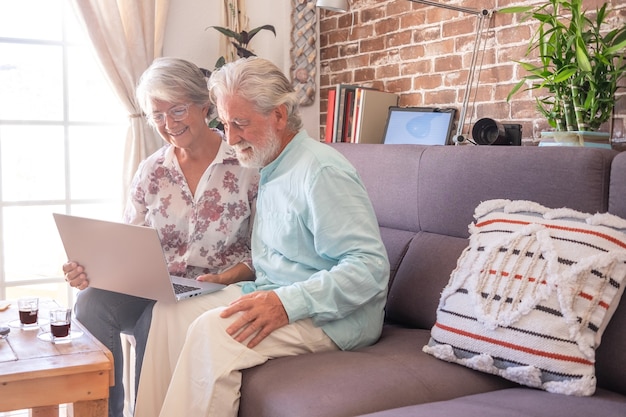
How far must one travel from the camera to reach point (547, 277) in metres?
1.73

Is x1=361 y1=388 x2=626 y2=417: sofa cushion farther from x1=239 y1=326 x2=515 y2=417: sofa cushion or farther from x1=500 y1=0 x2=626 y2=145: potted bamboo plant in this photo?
x1=500 y1=0 x2=626 y2=145: potted bamboo plant

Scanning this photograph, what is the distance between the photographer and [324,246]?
6.44 ft

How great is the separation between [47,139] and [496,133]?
2.17 m

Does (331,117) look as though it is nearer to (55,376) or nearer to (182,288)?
(182,288)

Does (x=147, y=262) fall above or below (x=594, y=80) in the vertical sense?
below

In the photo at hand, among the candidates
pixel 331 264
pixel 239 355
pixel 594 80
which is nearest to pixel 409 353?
pixel 331 264

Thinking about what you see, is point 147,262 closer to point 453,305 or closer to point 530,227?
point 453,305

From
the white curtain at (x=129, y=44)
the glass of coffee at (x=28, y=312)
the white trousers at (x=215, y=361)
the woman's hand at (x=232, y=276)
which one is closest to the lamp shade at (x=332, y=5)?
the white curtain at (x=129, y=44)

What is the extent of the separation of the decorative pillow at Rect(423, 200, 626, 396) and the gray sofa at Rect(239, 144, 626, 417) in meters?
0.05

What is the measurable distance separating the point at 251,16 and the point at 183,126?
1683mm

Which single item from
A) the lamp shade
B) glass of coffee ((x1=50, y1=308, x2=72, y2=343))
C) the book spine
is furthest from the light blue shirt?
the book spine

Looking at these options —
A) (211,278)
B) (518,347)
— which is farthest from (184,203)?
(518,347)

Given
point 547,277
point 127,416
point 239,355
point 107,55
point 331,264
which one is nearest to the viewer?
point 547,277

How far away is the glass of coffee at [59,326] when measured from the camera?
6.17 ft
